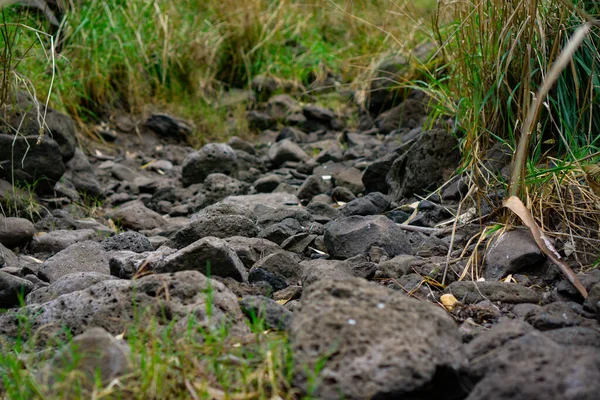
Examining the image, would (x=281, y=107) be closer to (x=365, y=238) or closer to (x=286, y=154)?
(x=286, y=154)

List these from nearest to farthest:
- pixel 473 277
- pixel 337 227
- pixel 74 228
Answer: pixel 473 277 → pixel 337 227 → pixel 74 228

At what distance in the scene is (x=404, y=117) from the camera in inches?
221

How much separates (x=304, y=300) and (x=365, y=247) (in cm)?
108

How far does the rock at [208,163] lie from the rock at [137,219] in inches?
34.3

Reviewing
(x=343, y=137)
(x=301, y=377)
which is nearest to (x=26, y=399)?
(x=301, y=377)

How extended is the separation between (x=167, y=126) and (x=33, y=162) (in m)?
2.05

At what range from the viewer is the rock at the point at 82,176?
4.58 metres

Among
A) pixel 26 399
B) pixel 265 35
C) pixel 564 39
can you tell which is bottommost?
pixel 265 35

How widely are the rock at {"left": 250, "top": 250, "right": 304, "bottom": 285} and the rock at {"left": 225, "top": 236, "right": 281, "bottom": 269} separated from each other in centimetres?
6

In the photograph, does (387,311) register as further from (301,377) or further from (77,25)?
(77,25)

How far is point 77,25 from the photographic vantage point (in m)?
5.59

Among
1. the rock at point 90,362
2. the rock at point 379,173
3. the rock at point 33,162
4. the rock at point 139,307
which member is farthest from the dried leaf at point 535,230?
the rock at point 33,162

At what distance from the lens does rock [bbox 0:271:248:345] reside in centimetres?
197

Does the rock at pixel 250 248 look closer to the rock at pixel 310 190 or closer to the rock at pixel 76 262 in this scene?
the rock at pixel 76 262
